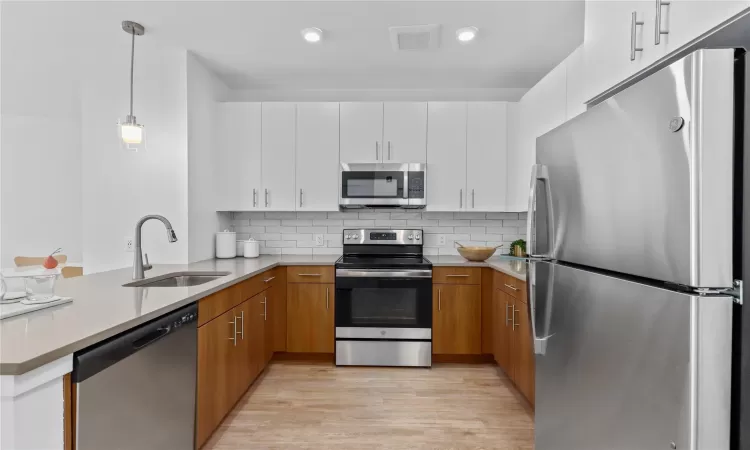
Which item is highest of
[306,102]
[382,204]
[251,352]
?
[306,102]

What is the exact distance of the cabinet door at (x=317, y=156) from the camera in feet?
11.3

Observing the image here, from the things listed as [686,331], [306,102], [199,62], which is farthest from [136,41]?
[686,331]

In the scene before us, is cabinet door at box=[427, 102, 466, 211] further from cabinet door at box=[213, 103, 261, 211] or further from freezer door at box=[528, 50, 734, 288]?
freezer door at box=[528, 50, 734, 288]

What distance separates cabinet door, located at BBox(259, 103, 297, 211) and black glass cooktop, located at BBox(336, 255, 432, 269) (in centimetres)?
73

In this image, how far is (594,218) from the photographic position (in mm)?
1174

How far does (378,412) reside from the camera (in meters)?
2.40

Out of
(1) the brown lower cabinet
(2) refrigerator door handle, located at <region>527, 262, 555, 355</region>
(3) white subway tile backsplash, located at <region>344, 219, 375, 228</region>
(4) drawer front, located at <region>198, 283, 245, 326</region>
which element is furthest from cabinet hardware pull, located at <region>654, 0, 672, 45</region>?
(3) white subway tile backsplash, located at <region>344, 219, 375, 228</region>

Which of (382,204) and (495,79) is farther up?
(495,79)

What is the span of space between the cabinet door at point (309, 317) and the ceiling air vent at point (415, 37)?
196 centimetres

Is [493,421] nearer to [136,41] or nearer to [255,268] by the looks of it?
[255,268]

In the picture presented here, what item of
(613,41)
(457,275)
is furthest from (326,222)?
(613,41)

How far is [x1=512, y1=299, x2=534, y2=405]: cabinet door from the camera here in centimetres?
236

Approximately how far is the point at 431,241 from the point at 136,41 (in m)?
2.92

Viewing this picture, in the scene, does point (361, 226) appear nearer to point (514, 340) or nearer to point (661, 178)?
point (514, 340)
